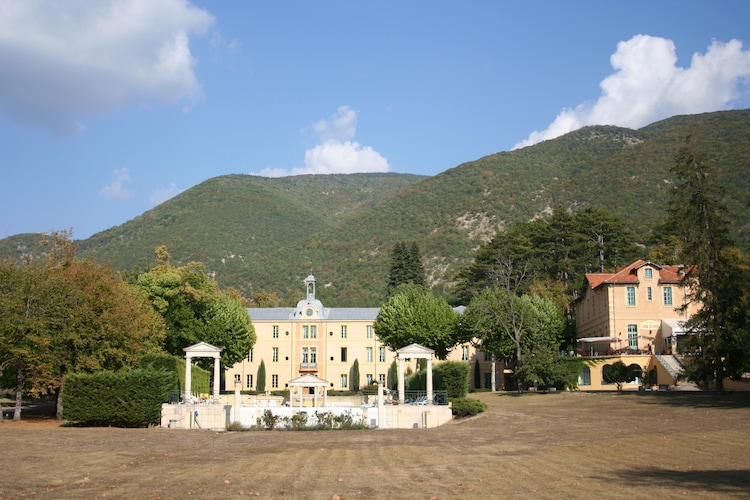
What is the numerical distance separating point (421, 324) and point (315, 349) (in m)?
18.8

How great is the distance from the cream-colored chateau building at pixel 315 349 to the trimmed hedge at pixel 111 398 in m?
38.3

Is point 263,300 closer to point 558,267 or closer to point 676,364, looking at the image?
point 558,267

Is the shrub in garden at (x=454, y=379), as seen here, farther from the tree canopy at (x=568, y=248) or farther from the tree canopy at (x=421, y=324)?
the tree canopy at (x=568, y=248)

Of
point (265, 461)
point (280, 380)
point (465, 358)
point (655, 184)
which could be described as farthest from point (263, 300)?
point (265, 461)

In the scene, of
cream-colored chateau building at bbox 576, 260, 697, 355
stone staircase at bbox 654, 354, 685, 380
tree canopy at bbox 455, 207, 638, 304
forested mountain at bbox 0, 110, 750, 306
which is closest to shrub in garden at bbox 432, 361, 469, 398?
stone staircase at bbox 654, 354, 685, 380

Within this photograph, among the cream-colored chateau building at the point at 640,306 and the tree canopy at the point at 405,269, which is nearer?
the cream-colored chateau building at the point at 640,306

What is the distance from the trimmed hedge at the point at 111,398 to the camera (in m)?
36.1

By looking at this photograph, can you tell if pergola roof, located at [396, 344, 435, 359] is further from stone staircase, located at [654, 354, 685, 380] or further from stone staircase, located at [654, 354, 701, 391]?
stone staircase, located at [654, 354, 685, 380]

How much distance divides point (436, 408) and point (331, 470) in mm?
20122

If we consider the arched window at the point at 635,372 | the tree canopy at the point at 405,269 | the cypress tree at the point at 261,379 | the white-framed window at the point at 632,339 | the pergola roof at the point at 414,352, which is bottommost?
the cypress tree at the point at 261,379

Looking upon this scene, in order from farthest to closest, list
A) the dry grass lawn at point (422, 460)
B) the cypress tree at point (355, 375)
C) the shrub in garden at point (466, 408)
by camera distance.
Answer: the cypress tree at point (355, 375), the shrub in garden at point (466, 408), the dry grass lawn at point (422, 460)

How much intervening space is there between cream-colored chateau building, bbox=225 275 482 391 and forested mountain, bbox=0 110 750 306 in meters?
29.3

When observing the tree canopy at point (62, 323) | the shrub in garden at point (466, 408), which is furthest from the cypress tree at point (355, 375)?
the shrub in garden at point (466, 408)

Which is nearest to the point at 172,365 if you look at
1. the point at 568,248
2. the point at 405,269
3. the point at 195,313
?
the point at 195,313
